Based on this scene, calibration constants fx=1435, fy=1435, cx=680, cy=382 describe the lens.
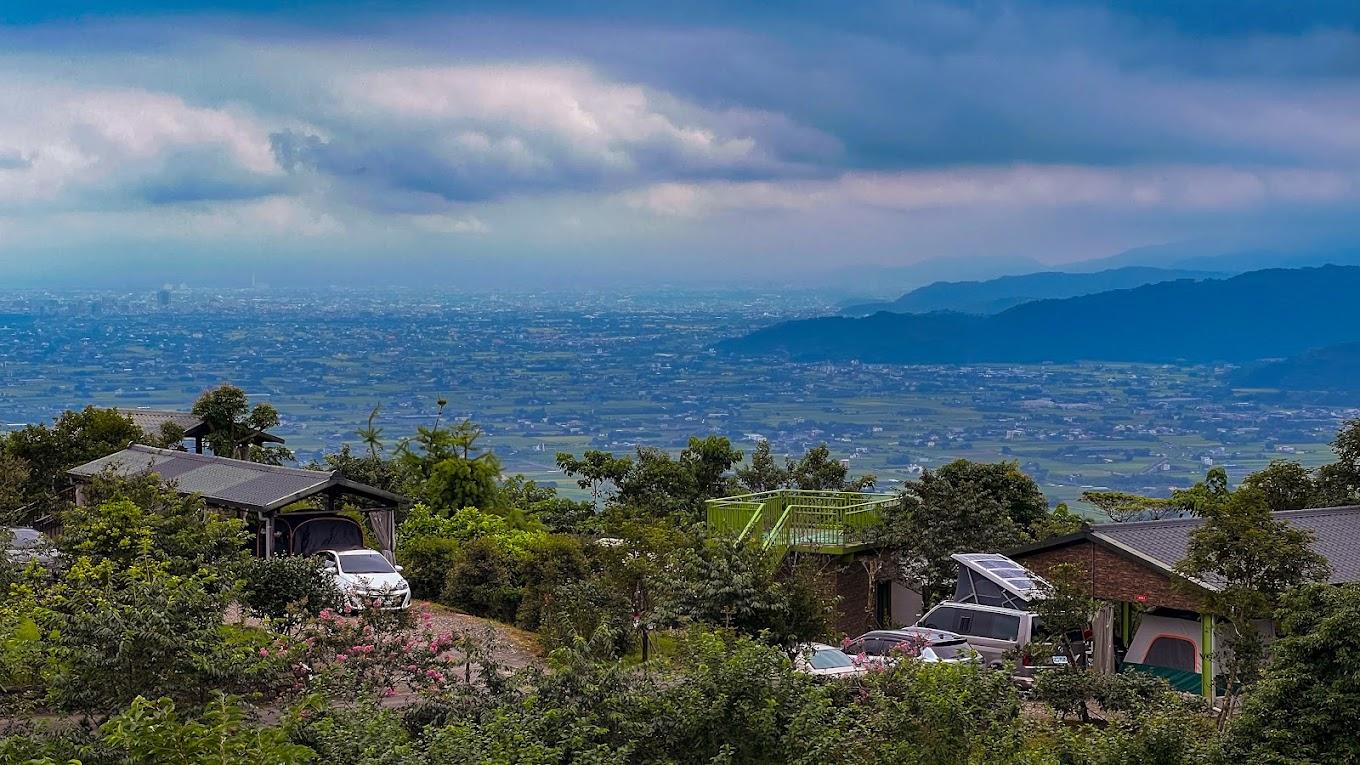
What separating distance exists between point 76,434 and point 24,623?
2389 centimetres

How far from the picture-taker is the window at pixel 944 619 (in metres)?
21.6

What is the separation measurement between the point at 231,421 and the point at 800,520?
19790 millimetres

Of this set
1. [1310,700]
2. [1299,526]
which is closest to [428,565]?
[1299,526]

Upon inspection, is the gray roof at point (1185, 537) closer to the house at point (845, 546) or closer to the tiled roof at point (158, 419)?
the house at point (845, 546)

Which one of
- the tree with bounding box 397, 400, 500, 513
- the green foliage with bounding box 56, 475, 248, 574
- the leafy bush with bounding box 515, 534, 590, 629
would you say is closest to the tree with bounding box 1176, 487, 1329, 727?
the leafy bush with bounding box 515, 534, 590, 629

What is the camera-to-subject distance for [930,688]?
13.4 metres

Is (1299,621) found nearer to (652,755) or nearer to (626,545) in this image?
(652,755)

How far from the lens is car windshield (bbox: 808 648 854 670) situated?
18.2 meters

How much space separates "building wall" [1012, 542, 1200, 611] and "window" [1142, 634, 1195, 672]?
24.1 inches

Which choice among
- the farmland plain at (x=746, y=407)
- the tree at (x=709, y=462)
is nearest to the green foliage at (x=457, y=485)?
the tree at (x=709, y=462)

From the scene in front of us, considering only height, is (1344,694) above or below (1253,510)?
below

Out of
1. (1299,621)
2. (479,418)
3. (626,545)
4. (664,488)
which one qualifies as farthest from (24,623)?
(479,418)

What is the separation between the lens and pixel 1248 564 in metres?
16.6

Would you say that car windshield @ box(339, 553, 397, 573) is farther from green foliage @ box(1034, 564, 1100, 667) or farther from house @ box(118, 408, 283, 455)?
house @ box(118, 408, 283, 455)
